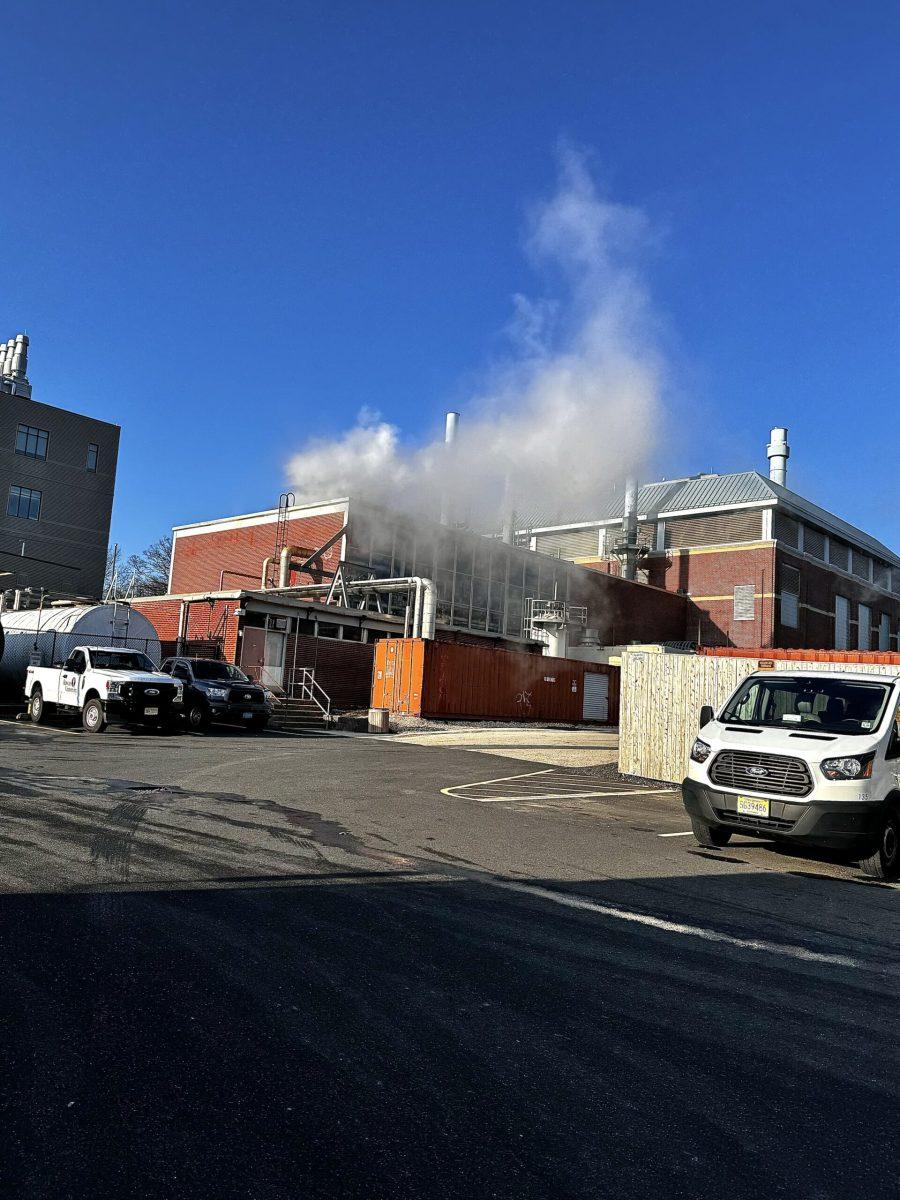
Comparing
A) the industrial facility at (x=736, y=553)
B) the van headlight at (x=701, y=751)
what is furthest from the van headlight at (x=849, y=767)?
the industrial facility at (x=736, y=553)

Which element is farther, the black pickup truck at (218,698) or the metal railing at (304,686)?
the metal railing at (304,686)

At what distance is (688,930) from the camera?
5750mm

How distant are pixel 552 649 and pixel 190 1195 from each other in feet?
138

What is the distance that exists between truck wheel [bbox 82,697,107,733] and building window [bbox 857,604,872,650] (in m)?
54.4

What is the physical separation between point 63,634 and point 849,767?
70.4 ft

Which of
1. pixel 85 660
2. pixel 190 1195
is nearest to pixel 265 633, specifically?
pixel 85 660

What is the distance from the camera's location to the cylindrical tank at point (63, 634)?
78.9 ft

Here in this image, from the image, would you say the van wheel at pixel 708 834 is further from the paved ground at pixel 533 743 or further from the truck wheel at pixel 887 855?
the paved ground at pixel 533 743

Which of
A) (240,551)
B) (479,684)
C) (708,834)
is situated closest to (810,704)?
(708,834)

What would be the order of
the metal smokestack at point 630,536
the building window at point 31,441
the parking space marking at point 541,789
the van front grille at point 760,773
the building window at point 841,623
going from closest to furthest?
the van front grille at point 760,773 → the parking space marking at point 541,789 → the building window at point 31,441 → the metal smokestack at point 630,536 → the building window at point 841,623

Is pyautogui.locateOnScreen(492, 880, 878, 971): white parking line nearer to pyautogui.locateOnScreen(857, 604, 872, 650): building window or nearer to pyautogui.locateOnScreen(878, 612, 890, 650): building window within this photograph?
pyautogui.locateOnScreen(857, 604, 872, 650): building window

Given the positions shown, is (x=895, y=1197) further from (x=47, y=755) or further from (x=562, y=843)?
(x=47, y=755)

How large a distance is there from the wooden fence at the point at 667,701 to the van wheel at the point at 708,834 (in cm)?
615

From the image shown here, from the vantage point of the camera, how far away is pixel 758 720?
359 inches
